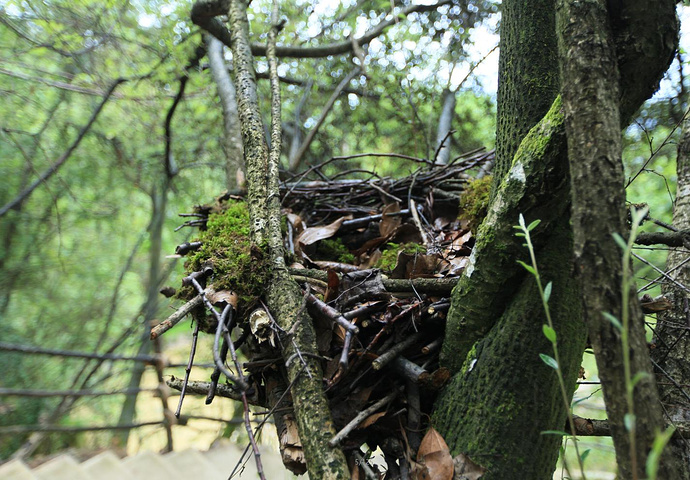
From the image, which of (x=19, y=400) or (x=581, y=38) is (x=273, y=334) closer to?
(x=581, y=38)

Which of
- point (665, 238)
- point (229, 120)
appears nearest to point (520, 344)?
point (665, 238)

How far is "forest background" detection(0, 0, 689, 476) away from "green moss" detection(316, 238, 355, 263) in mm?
1117

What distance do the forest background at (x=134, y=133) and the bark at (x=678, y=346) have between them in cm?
43

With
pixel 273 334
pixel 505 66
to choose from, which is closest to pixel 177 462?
pixel 273 334

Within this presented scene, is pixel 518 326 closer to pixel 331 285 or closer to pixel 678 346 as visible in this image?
pixel 331 285

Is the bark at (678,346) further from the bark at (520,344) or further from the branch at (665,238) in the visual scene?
the bark at (520,344)

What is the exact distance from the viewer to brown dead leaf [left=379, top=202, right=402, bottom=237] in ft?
7.22

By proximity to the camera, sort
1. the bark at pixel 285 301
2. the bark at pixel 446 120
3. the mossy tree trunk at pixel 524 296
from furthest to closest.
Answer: the bark at pixel 446 120
the bark at pixel 285 301
the mossy tree trunk at pixel 524 296

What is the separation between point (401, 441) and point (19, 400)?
654 cm

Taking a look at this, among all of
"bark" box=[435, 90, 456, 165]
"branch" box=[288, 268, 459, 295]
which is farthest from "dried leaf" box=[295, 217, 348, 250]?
"bark" box=[435, 90, 456, 165]

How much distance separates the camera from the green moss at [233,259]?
1463 mm

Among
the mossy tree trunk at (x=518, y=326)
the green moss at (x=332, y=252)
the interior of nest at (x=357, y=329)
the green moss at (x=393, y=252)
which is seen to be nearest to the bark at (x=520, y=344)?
the mossy tree trunk at (x=518, y=326)

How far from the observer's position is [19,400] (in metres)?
5.82

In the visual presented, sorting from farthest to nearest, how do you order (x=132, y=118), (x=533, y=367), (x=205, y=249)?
(x=132, y=118) → (x=205, y=249) → (x=533, y=367)
